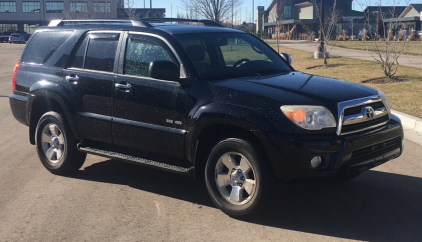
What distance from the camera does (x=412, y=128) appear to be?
29.8ft

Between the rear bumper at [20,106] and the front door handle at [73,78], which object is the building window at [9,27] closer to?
the rear bumper at [20,106]

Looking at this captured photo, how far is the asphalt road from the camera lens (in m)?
4.66

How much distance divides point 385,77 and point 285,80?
11.3m

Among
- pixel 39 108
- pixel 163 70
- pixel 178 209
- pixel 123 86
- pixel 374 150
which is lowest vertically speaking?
pixel 178 209

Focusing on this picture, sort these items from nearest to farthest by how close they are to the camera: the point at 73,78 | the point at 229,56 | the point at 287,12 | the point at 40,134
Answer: the point at 229,56 → the point at 73,78 → the point at 40,134 → the point at 287,12

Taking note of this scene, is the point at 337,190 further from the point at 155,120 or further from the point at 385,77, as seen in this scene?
the point at 385,77

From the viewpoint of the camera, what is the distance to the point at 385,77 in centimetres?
1573

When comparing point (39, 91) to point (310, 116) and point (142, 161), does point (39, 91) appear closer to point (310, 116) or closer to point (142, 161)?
point (142, 161)

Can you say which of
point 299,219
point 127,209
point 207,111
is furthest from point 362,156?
point 127,209

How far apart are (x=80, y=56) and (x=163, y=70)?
5.76 ft

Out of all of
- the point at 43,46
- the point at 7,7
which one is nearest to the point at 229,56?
the point at 43,46

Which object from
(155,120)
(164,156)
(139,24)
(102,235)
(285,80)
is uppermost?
(139,24)

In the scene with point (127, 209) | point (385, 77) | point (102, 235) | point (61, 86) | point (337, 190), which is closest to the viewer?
point (102, 235)

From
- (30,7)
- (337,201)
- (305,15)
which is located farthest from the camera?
(30,7)
